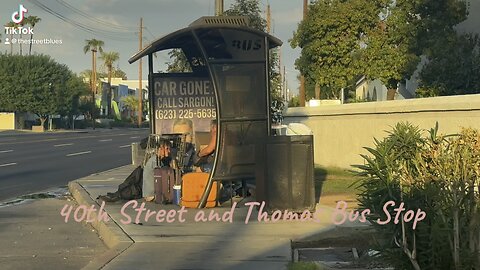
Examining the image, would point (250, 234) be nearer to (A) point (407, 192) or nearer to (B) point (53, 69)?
(A) point (407, 192)

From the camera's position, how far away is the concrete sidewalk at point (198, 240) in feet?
22.8

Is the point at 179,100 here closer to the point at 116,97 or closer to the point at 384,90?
the point at 384,90

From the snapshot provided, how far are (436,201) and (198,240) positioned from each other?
11.9 feet

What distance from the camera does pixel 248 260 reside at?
709cm

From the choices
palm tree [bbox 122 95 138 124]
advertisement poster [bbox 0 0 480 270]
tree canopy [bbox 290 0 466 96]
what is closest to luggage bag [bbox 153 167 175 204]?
advertisement poster [bbox 0 0 480 270]

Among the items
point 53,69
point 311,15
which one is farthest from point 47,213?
point 53,69

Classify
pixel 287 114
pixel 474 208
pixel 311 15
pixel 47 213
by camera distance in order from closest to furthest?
1. pixel 474 208
2. pixel 47 213
3. pixel 287 114
4. pixel 311 15

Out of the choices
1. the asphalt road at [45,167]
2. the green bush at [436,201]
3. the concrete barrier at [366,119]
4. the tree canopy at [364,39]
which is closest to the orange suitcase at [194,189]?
the concrete barrier at [366,119]

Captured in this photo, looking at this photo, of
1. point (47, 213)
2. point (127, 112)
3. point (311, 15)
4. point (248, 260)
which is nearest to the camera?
point (248, 260)

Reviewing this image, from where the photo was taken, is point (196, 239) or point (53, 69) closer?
point (196, 239)

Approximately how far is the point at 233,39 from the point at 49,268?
209 inches

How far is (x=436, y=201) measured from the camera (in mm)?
5320

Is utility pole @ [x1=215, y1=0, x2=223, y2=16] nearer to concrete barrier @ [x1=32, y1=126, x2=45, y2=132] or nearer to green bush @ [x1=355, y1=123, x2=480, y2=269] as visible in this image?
green bush @ [x1=355, y1=123, x2=480, y2=269]

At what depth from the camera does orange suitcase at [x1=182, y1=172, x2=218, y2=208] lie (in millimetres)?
10758
